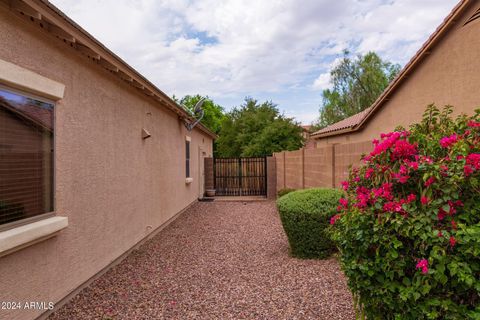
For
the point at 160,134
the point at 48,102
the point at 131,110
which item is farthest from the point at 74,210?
the point at 160,134

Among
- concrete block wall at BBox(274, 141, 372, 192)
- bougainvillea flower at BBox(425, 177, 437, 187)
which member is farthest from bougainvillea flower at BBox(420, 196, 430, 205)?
concrete block wall at BBox(274, 141, 372, 192)

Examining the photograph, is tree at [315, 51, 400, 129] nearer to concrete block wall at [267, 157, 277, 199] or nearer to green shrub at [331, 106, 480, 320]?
concrete block wall at [267, 157, 277, 199]

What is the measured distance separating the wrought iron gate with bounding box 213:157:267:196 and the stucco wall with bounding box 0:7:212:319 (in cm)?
1046

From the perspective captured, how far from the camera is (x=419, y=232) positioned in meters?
2.62

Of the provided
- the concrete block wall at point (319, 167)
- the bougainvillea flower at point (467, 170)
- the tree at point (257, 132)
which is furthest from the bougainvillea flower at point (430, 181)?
the tree at point (257, 132)

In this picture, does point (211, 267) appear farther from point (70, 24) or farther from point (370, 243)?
point (70, 24)

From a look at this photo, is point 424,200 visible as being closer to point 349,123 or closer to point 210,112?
point 349,123

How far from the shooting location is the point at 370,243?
9.50ft

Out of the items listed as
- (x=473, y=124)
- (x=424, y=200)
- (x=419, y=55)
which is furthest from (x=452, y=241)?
(x=419, y=55)

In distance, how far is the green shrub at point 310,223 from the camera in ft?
20.3

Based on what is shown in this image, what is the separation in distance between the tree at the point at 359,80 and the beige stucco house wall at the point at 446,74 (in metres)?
25.2

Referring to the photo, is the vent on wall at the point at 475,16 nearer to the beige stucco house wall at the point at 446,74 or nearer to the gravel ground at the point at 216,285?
the beige stucco house wall at the point at 446,74

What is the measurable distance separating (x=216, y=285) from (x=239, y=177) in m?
13.9

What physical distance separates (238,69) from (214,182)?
32.7 ft
